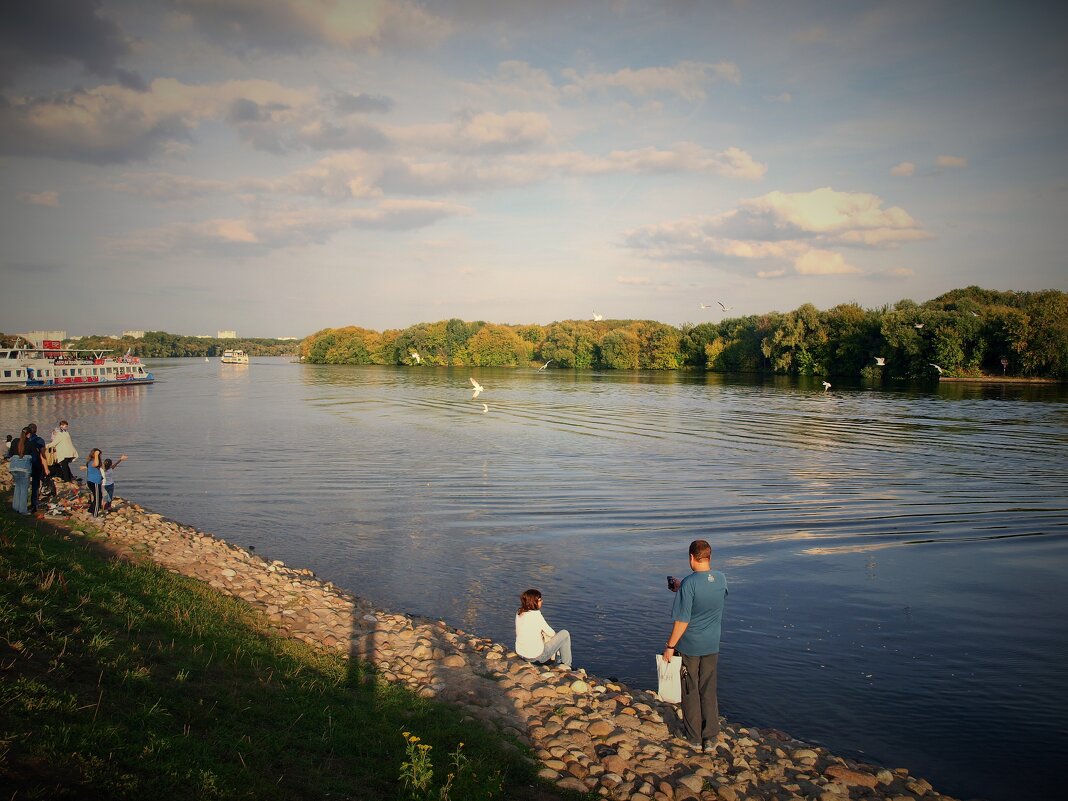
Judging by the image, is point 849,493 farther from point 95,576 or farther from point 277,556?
point 95,576

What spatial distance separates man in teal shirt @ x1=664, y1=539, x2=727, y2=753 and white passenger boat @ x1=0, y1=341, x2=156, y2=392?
302ft

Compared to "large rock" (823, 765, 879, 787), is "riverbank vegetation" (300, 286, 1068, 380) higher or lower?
higher

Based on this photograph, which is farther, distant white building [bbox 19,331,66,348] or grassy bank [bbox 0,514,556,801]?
distant white building [bbox 19,331,66,348]

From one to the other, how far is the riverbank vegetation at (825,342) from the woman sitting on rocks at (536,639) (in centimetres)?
10856

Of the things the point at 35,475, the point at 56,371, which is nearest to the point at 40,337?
the point at 56,371

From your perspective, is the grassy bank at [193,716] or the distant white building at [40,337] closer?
the grassy bank at [193,716]

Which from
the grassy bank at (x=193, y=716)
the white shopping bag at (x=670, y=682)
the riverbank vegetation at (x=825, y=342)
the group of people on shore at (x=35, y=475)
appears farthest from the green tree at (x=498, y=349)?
the white shopping bag at (x=670, y=682)

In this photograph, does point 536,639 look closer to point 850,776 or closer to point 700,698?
point 700,698

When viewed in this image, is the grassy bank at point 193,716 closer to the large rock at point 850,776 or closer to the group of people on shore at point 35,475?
the large rock at point 850,776

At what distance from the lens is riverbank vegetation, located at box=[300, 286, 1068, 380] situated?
99188 mm

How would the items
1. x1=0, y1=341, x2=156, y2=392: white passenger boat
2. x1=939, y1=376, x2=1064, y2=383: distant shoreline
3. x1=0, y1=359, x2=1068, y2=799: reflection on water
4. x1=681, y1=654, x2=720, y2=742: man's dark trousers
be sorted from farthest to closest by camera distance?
x1=939, y1=376, x2=1064, y2=383: distant shoreline, x1=0, y1=341, x2=156, y2=392: white passenger boat, x1=0, y1=359, x2=1068, y2=799: reflection on water, x1=681, y1=654, x2=720, y2=742: man's dark trousers

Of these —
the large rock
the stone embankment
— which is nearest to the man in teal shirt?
the stone embankment

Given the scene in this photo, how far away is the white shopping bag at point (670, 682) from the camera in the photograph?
32.7 ft

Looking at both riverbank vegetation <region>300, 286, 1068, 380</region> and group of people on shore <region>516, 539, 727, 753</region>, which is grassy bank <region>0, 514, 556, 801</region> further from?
riverbank vegetation <region>300, 286, 1068, 380</region>
